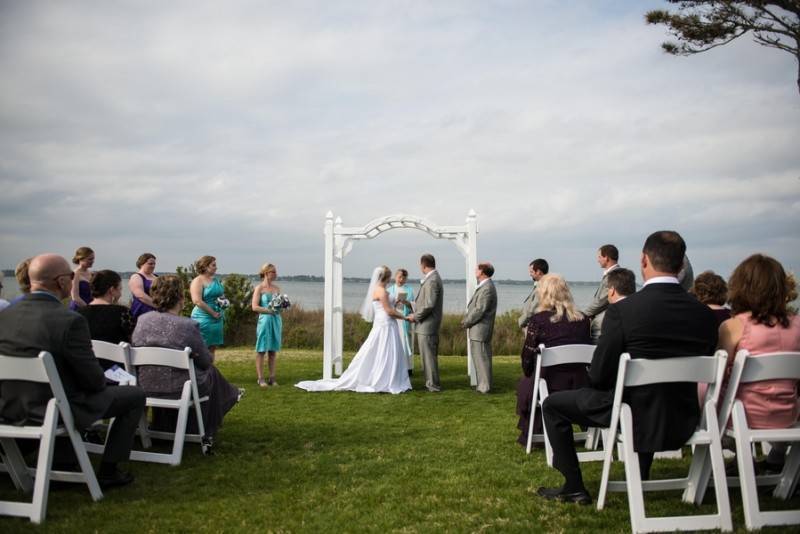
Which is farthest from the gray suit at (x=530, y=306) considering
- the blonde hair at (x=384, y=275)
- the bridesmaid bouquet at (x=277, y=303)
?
the bridesmaid bouquet at (x=277, y=303)

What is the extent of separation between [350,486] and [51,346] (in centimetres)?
228

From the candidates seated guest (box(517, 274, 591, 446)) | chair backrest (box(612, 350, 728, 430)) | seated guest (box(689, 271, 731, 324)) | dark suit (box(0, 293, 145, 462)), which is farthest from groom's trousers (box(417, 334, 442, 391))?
chair backrest (box(612, 350, 728, 430))

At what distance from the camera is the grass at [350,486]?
3.96 m

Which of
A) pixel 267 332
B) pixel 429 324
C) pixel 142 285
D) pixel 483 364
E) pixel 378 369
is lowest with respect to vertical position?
pixel 378 369

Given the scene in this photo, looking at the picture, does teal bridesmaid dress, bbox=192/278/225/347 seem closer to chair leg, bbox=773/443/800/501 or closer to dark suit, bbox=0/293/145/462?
dark suit, bbox=0/293/145/462

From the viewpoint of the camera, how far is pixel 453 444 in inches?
244

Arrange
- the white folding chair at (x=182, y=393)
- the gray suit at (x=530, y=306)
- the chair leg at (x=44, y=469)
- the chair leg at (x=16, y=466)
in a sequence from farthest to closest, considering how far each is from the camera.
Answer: the gray suit at (x=530, y=306) < the white folding chair at (x=182, y=393) < the chair leg at (x=16, y=466) < the chair leg at (x=44, y=469)

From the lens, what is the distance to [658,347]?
12.6 feet

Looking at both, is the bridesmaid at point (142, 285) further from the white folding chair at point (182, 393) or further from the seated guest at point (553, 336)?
the seated guest at point (553, 336)

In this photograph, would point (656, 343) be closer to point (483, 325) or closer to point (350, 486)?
point (350, 486)

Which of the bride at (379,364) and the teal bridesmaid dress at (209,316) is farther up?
the teal bridesmaid dress at (209,316)

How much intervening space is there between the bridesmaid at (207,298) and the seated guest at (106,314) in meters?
2.92

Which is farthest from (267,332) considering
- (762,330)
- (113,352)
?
(762,330)

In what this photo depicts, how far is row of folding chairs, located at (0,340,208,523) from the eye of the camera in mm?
3955
